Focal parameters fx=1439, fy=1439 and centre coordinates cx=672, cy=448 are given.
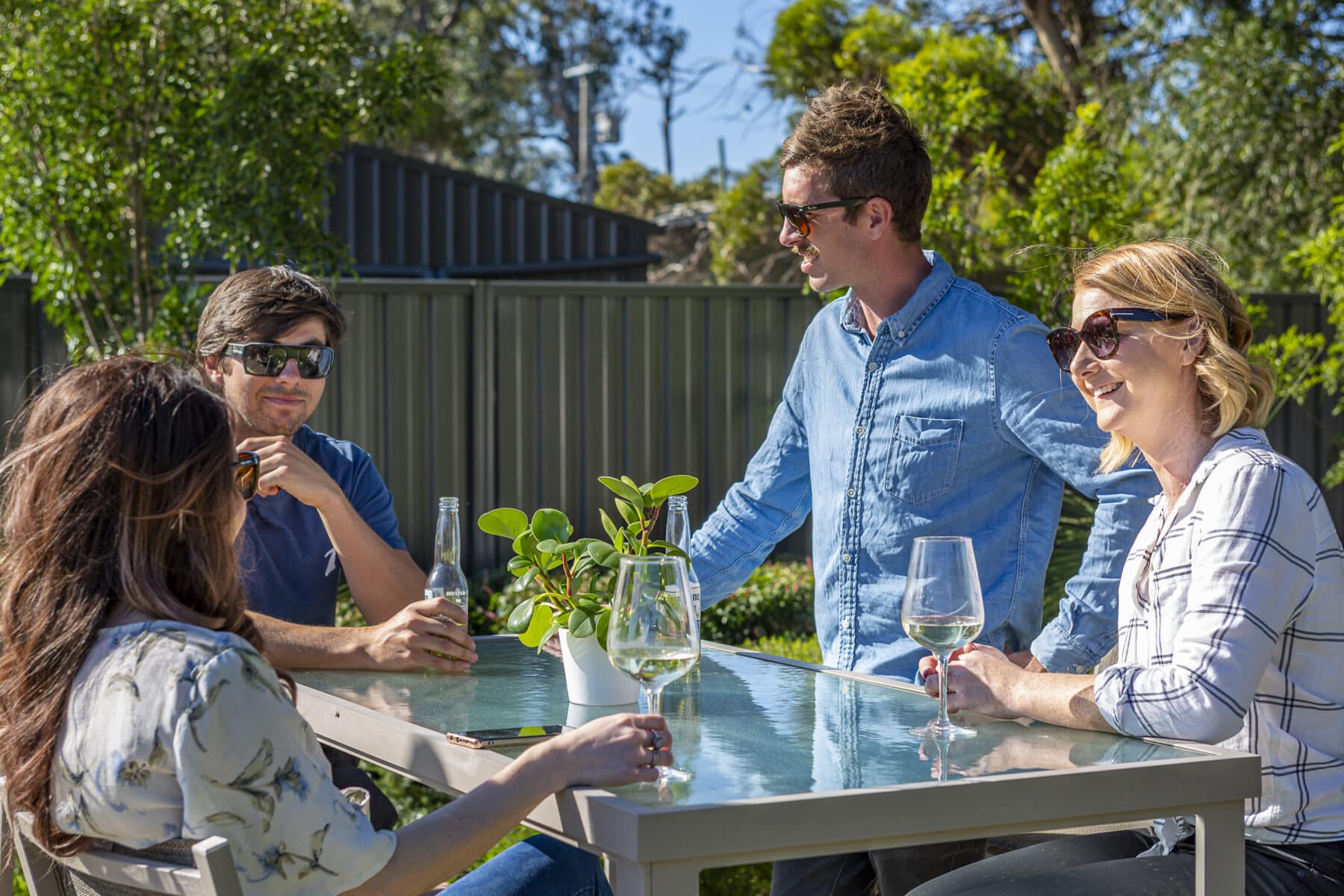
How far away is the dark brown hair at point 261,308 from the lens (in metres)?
3.02

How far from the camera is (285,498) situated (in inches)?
122

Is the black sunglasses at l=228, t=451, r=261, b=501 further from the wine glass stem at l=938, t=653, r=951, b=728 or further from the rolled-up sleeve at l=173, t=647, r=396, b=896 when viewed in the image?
the wine glass stem at l=938, t=653, r=951, b=728

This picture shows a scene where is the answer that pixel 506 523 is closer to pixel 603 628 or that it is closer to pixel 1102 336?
pixel 603 628

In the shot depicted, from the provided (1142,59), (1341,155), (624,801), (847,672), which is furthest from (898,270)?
(1142,59)

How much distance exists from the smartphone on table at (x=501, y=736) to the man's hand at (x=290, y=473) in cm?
95

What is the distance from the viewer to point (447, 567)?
273 cm

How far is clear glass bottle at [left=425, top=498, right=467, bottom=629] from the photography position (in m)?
2.69

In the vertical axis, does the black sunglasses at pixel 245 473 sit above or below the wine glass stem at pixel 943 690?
above

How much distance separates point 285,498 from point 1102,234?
4.63 metres

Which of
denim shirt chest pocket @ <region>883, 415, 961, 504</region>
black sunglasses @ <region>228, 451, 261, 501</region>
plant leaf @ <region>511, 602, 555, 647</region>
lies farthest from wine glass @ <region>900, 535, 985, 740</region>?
black sunglasses @ <region>228, 451, 261, 501</region>

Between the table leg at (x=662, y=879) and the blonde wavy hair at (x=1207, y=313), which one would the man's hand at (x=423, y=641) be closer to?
the table leg at (x=662, y=879)

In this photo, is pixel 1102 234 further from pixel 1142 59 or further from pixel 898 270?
pixel 1142 59

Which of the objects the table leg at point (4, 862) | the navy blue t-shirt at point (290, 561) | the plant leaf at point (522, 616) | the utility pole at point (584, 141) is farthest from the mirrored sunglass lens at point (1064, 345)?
the utility pole at point (584, 141)

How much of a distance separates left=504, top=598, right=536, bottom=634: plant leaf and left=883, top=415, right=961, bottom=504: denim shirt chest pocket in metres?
0.83
